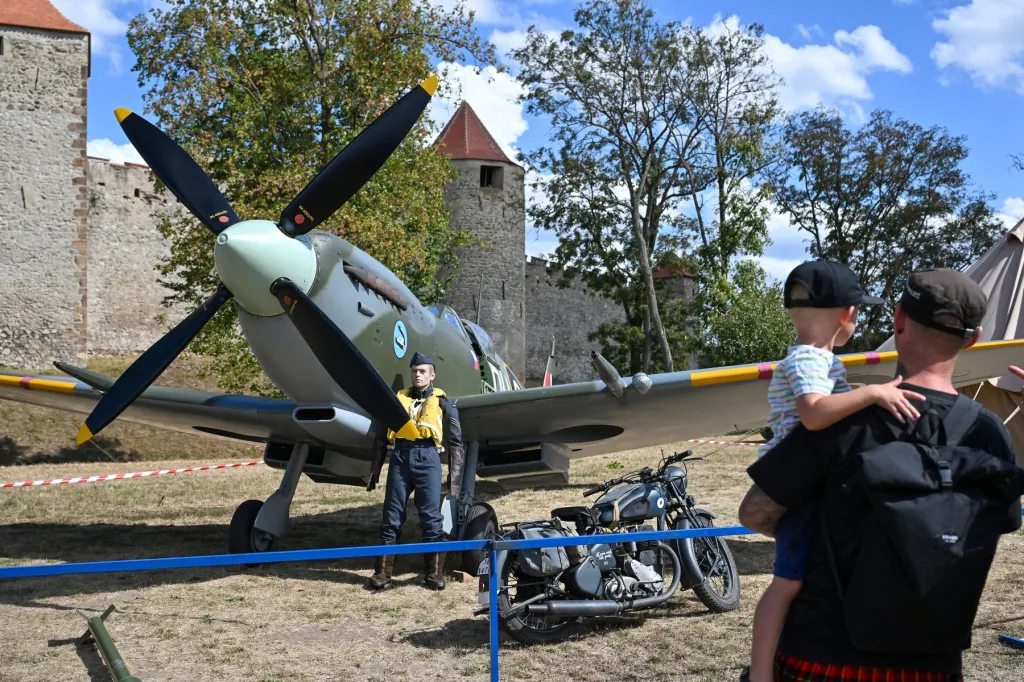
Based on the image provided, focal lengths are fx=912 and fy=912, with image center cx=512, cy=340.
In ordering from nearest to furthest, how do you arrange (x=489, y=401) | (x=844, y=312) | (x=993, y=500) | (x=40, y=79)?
(x=993, y=500)
(x=844, y=312)
(x=489, y=401)
(x=40, y=79)

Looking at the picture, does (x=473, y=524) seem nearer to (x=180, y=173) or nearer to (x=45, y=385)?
(x=180, y=173)

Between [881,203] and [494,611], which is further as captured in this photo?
[881,203]

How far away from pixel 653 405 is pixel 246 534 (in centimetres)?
325

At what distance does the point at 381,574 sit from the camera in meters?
6.01

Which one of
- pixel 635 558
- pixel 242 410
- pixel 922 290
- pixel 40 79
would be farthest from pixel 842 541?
pixel 40 79

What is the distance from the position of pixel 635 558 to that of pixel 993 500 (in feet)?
10.9

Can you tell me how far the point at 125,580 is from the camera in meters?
6.20

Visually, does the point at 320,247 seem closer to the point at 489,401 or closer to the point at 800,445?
the point at 489,401

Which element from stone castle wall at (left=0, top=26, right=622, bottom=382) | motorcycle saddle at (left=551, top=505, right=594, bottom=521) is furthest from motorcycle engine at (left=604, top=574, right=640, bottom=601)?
stone castle wall at (left=0, top=26, right=622, bottom=382)

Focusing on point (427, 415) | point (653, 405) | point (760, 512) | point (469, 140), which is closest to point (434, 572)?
point (427, 415)

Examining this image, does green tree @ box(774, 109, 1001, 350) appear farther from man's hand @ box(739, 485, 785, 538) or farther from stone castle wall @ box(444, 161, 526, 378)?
man's hand @ box(739, 485, 785, 538)

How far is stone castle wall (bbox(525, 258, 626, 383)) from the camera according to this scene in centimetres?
4262

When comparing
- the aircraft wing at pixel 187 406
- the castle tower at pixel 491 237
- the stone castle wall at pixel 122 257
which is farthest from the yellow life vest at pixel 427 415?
the castle tower at pixel 491 237

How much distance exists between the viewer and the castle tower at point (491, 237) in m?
37.8
